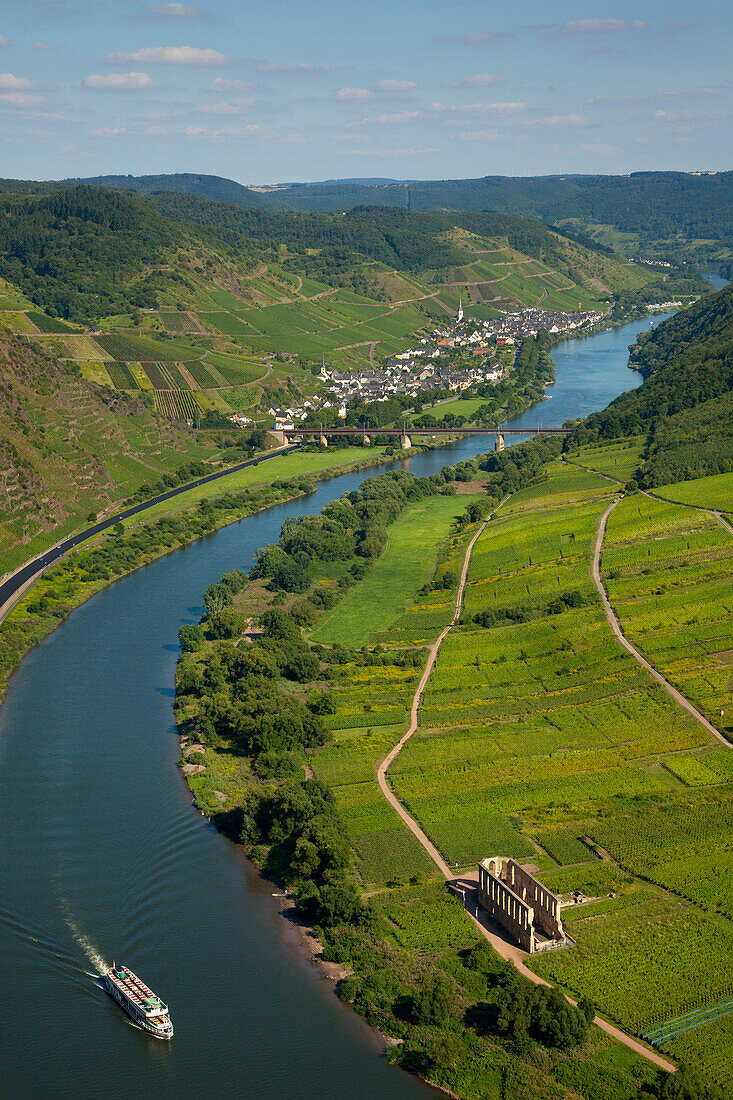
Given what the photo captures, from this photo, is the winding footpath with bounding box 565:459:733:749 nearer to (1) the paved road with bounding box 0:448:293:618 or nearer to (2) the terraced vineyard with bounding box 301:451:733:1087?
(2) the terraced vineyard with bounding box 301:451:733:1087

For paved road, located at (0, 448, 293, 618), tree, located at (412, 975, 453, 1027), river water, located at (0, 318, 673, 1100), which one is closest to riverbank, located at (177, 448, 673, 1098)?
tree, located at (412, 975, 453, 1027)

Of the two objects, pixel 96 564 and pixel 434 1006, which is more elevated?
pixel 96 564

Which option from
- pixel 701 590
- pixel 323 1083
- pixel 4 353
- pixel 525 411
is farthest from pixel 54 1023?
pixel 525 411

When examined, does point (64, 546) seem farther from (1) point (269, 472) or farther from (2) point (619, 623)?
(2) point (619, 623)

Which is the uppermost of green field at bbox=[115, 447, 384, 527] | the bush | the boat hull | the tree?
green field at bbox=[115, 447, 384, 527]

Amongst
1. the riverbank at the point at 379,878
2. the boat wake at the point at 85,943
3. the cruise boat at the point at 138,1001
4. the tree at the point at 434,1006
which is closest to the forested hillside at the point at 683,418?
the riverbank at the point at 379,878

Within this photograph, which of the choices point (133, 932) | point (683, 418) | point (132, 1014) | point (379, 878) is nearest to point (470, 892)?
point (379, 878)
